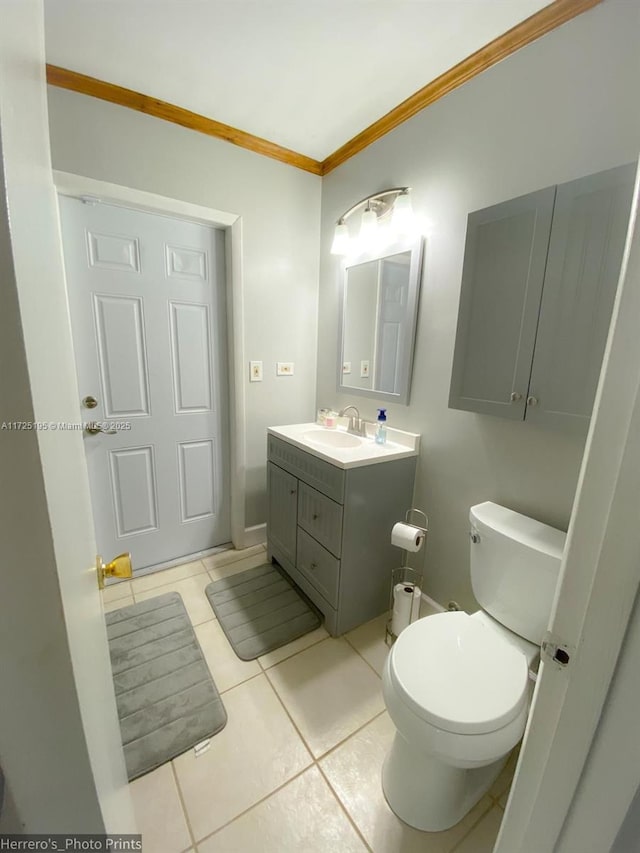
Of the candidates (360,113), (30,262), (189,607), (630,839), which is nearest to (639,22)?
(360,113)

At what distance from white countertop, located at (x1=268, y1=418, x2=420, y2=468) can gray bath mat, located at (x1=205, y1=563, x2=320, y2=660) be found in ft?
2.75

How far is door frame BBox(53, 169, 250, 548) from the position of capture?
155 cm

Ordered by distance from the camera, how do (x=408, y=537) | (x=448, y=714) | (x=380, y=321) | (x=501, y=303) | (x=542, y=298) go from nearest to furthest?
(x=448, y=714)
(x=542, y=298)
(x=501, y=303)
(x=408, y=537)
(x=380, y=321)

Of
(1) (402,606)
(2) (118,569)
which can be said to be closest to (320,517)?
(1) (402,606)

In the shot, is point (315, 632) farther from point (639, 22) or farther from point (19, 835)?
point (639, 22)

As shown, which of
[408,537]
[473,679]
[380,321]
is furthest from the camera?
[380,321]

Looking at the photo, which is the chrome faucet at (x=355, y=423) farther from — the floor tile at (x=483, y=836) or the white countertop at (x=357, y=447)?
the floor tile at (x=483, y=836)

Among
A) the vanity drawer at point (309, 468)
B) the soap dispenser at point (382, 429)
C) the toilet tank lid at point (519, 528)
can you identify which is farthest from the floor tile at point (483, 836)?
the soap dispenser at point (382, 429)

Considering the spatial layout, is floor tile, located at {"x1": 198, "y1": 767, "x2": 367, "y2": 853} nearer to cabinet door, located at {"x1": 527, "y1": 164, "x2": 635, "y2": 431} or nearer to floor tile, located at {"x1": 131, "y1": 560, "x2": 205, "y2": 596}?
floor tile, located at {"x1": 131, "y1": 560, "x2": 205, "y2": 596}

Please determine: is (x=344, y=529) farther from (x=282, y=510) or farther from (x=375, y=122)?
(x=375, y=122)

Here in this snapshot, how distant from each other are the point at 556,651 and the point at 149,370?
1972 millimetres

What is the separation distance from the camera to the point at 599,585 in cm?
42

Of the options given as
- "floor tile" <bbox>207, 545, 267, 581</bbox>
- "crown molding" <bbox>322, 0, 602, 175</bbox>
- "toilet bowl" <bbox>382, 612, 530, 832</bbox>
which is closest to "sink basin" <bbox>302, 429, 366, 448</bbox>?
"floor tile" <bbox>207, 545, 267, 581</bbox>

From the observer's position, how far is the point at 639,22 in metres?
0.96
